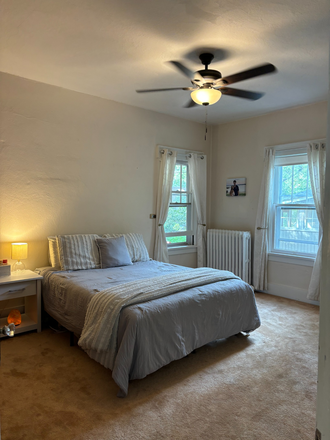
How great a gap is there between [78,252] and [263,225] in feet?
9.20

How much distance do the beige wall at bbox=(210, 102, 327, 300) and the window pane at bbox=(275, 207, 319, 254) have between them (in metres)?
0.28

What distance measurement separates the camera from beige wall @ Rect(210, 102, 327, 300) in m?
4.45

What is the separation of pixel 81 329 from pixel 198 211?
314 cm

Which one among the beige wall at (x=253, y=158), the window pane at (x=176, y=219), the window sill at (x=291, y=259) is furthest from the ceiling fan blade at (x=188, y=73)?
the window sill at (x=291, y=259)

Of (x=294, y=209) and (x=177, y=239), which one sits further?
(x=177, y=239)

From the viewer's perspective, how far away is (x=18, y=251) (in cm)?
339

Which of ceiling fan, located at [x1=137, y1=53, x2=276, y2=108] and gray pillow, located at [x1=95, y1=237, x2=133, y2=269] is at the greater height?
ceiling fan, located at [x1=137, y1=53, x2=276, y2=108]

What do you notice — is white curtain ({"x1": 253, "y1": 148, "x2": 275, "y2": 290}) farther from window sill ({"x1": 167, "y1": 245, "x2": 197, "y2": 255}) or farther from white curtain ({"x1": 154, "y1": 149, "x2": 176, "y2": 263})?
white curtain ({"x1": 154, "y1": 149, "x2": 176, "y2": 263})

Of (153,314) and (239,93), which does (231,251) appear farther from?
(153,314)

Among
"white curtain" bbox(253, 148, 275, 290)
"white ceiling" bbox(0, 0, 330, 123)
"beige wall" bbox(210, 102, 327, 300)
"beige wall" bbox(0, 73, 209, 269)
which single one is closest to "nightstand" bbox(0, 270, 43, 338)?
"beige wall" bbox(0, 73, 209, 269)

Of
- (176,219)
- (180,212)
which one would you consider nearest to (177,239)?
(176,219)

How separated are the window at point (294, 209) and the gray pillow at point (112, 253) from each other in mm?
2375

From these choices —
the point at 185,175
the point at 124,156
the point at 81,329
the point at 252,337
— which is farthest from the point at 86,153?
the point at 252,337

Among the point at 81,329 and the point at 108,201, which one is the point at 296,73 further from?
the point at 81,329
